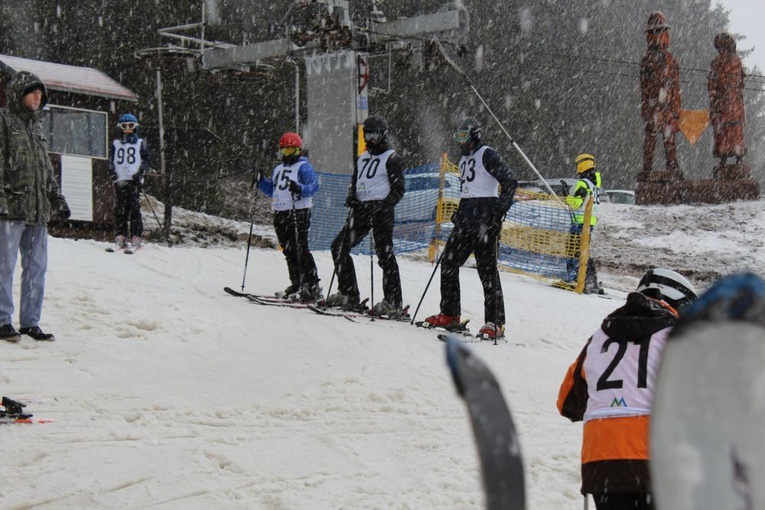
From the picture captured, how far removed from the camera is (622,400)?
312cm

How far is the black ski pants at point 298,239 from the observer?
9.69 m

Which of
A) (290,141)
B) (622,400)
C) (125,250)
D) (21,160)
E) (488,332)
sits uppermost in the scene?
(290,141)

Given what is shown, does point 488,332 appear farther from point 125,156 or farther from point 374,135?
point 125,156

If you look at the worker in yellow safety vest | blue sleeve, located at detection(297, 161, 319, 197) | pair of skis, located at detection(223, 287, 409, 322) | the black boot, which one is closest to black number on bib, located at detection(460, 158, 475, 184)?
pair of skis, located at detection(223, 287, 409, 322)

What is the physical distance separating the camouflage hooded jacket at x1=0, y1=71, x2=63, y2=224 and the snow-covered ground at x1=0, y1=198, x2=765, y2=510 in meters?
1.00

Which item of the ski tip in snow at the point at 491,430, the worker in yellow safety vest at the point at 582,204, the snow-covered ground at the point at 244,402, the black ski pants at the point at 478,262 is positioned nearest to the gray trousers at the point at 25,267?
the snow-covered ground at the point at 244,402

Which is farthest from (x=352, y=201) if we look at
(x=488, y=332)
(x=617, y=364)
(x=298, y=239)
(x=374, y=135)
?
(x=617, y=364)

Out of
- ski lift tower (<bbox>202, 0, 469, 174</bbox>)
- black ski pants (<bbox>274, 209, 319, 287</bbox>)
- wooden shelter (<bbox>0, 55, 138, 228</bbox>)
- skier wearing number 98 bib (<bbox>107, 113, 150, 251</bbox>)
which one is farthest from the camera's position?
ski lift tower (<bbox>202, 0, 469, 174</bbox>)

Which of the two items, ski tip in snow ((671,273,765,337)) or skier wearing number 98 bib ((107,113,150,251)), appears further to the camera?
skier wearing number 98 bib ((107,113,150,251))

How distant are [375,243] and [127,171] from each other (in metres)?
4.25

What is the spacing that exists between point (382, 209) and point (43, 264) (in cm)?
349

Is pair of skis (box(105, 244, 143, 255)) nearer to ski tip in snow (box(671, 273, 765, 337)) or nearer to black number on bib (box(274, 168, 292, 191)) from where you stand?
black number on bib (box(274, 168, 292, 191))

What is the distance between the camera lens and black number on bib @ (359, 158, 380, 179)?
903 centimetres

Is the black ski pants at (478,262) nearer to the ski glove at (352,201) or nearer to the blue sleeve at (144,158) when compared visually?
the ski glove at (352,201)
